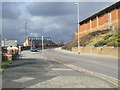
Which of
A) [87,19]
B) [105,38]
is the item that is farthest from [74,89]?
[87,19]

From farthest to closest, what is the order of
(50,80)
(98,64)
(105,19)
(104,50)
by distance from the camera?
1. (105,19)
2. (104,50)
3. (98,64)
4. (50,80)

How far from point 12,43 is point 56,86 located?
3394cm

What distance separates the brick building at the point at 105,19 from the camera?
71562 mm

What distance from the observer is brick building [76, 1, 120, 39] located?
235 feet

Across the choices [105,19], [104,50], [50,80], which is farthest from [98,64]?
[105,19]

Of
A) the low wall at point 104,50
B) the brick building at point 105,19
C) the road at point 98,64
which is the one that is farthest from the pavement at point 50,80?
the brick building at point 105,19

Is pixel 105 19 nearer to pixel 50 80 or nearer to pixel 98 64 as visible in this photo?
pixel 98 64

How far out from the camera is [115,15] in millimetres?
71812

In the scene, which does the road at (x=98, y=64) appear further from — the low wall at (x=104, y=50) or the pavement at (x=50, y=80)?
the low wall at (x=104, y=50)

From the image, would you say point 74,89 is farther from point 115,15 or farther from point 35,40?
point 35,40

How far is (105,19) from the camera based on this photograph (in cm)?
8006

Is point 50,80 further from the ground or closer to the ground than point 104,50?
closer to the ground

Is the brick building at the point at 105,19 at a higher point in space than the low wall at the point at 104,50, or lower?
higher

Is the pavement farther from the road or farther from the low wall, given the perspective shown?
the low wall
